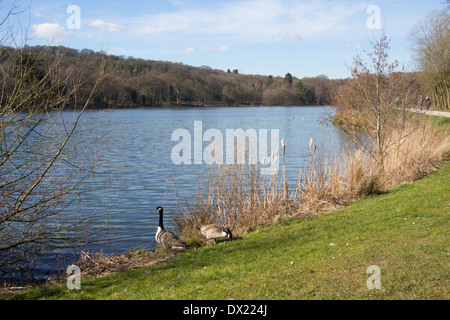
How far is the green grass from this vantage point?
5.35 metres

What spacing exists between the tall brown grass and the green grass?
5.68 feet

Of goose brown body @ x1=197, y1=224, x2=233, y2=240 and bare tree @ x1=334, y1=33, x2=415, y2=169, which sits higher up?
bare tree @ x1=334, y1=33, x2=415, y2=169

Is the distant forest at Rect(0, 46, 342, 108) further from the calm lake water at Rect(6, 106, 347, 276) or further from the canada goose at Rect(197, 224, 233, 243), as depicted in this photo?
the canada goose at Rect(197, 224, 233, 243)

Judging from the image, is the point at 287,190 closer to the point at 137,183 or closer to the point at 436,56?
the point at 137,183

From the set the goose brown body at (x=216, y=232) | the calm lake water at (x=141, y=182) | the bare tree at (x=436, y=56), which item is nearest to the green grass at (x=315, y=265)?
the goose brown body at (x=216, y=232)

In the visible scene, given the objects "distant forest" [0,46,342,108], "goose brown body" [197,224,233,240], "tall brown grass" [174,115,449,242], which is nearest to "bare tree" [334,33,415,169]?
"tall brown grass" [174,115,449,242]

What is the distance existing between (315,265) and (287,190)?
21.6 feet

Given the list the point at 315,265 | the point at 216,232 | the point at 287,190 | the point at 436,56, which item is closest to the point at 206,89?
the point at 436,56

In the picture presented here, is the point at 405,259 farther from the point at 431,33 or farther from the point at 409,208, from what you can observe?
the point at 431,33

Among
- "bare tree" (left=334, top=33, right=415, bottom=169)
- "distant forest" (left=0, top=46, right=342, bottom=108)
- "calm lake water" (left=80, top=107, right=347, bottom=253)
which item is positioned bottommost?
"calm lake water" (left=80, top=107, right=347, bottom=253)

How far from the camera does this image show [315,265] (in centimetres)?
646

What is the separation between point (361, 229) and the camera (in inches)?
341

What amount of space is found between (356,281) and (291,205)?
7424 millimetres
